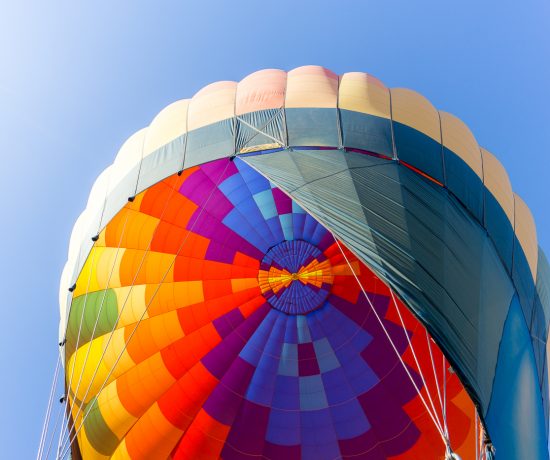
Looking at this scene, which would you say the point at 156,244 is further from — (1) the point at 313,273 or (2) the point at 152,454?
(2) the point at 152,454

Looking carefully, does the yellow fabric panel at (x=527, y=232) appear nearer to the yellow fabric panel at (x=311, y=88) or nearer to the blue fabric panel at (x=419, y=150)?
the blue fabric panel at (x=419, y=150)

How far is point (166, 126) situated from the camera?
6.66 metres

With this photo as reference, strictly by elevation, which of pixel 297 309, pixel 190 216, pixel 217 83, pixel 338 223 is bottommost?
pixel 297 309

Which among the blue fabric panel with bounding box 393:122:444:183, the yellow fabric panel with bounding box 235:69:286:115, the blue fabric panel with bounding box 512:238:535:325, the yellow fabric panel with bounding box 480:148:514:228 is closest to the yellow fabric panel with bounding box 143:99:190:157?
the yellow fabric panel with bounding box 235:69:286:115

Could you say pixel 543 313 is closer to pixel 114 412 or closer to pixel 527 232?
pixel 527 232

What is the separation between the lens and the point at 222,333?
8367mm

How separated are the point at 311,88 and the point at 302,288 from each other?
294 centimetres

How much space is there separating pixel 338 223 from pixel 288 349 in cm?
382

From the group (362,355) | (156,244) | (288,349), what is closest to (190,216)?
(156,244)

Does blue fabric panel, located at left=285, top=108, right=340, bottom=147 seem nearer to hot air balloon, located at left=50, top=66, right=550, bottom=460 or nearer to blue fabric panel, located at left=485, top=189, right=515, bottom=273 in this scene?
hot air balloon, located at left=50, top=66, right=550, bottom=460

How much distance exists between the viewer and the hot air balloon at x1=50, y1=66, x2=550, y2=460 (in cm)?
528

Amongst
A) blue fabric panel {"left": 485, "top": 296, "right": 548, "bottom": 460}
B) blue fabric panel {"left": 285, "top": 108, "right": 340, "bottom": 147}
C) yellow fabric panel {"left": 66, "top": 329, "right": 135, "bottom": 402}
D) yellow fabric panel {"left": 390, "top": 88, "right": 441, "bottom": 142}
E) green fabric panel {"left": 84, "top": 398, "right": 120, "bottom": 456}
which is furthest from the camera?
green fabric panel {"left": 84, "top": 398, "right": 120, "bottom": 456}

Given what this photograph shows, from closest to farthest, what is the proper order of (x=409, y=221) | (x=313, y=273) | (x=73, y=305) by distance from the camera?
(x=409, y=221) < (x=73, y=305) < (x=313, y=273)

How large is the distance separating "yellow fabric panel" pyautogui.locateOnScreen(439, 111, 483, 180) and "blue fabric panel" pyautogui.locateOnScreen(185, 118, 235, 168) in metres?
2.15
